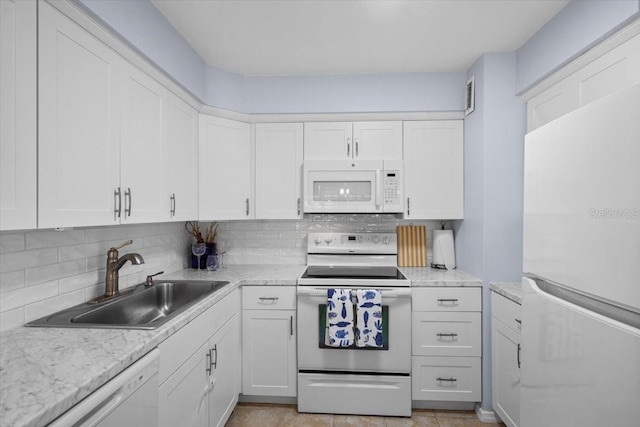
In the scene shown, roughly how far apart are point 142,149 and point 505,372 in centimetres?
252

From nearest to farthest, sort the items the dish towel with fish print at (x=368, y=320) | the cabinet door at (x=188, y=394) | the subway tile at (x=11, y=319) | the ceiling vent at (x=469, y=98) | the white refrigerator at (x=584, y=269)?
1. the white refrigerator at (x=584, y=269)
2. the subway tile at (x=11, y=319)
3. the cabinet door at (x=188, y=394)
4. the dish towel with fish print at (x=368, y=320)
5. the ceiling vent at (x=469, y=98)

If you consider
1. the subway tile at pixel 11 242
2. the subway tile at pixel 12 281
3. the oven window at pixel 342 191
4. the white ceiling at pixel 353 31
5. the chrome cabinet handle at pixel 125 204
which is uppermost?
the white ceiling at pixel 353 31

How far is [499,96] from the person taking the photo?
87.9 inches

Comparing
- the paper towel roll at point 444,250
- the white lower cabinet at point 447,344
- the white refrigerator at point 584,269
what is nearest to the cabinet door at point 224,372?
the white lower cabinet at point 447,344

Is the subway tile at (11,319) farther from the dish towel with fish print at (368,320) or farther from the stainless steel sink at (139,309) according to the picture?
the dish towel with fish print at (368,320)

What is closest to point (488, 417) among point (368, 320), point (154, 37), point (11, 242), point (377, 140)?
point (368, 320)

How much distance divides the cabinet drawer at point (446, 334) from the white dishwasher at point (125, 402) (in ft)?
5.56

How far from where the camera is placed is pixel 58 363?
3.28 feet

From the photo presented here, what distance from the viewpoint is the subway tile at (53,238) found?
1.40 meters

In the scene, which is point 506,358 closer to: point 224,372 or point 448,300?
point 448,300

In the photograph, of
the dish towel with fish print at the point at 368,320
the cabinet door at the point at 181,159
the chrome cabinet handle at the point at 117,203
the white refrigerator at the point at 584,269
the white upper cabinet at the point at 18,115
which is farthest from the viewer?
→ the dish towel with fish print at the point at 368,320

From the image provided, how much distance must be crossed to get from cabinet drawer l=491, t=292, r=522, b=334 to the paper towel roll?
0.50 meters

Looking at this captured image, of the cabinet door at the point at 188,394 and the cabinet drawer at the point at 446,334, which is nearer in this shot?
the cabinet door at the point at 188,394

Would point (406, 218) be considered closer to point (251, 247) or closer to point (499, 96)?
point (499, 96)
